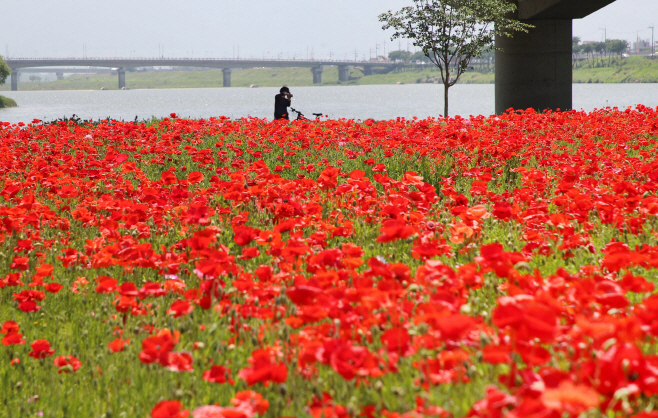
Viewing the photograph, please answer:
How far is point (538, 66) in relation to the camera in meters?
21.4

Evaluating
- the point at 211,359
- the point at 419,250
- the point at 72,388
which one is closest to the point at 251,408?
the point at 211,359

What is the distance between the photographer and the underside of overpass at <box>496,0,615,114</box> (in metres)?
21.1

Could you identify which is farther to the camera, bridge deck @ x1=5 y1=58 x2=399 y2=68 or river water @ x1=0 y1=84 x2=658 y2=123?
bridge deck @ x1=5 y1=58 x2=399 y2=68

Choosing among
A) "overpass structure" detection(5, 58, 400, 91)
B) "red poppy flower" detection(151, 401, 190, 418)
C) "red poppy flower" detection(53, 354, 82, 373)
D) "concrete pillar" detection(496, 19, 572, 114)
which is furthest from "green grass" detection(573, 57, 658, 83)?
"red poppy flower" detection(151, 401, 190, 418)

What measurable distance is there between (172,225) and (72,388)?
237 cm

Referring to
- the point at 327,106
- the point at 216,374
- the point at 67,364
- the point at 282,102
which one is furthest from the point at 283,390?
the point at 327,106

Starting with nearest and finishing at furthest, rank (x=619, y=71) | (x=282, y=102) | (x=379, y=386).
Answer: (x=379, y=386) < (x=282, y=102) < (x=619, y=71)

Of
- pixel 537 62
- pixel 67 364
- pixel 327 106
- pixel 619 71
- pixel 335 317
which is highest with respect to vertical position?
pixel 619 71

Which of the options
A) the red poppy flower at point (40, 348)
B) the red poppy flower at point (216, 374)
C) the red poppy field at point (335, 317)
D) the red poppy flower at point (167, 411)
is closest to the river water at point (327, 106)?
the red poppy field at point (335, 317)

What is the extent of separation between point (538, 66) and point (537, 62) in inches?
5.9

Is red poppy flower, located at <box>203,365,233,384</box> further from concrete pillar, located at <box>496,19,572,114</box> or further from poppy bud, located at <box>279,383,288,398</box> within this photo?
concrete pillar, located at <box>496,19,572,114</box>

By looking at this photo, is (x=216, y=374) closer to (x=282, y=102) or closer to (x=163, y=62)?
(x=282, y=102)

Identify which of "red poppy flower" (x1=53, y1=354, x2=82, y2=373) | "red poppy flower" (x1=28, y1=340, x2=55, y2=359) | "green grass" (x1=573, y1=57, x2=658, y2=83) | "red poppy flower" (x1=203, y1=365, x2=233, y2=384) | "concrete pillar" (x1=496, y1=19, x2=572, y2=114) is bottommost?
"red poppy flower" (x1=53, y1=354, x2=82, y2=373)

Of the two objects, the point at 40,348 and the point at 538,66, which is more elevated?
the point at 538,66
